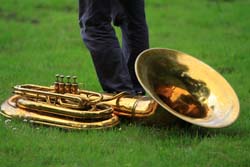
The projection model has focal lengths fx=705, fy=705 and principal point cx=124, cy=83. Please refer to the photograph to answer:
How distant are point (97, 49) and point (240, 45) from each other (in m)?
2.83

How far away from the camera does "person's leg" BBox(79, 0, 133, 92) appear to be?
4.49 metres

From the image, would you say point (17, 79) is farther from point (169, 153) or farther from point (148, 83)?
point (169, 153)

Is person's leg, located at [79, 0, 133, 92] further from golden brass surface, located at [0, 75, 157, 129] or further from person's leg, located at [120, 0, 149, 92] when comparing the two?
person's leg, located at [120, 0, 149, 92]

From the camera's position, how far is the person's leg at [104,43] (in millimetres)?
4492

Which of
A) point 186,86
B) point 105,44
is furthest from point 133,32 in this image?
point 186,86

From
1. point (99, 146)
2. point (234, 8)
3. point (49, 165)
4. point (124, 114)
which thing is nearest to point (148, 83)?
point (124, 114)

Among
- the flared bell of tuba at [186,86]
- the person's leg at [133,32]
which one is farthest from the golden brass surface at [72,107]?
the person's leg at [133,32]

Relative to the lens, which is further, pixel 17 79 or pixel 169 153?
pixel 17 79

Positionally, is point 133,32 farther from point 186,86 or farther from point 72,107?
point 72,107

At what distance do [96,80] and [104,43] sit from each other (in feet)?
3.79

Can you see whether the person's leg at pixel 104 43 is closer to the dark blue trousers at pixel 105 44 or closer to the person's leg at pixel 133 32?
the dark blue trousers at pixel 105 44

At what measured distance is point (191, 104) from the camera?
4.32 meters

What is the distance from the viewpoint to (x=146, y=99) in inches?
170

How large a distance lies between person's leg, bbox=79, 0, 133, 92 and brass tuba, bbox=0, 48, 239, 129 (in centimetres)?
18
